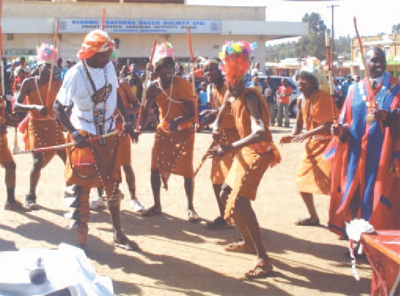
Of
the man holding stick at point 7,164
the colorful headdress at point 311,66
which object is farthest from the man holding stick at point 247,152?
the man holding stick at point 7,164

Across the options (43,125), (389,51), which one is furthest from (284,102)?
(389,51)

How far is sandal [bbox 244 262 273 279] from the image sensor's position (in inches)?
183

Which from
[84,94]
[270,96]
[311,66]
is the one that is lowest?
[270,96]

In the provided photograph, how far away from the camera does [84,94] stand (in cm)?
498

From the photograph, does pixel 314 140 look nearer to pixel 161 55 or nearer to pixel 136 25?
pixel 161 55

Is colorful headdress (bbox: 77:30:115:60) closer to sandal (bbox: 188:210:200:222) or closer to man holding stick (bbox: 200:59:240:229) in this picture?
man holding stick (bbox: 200:59:240:229)

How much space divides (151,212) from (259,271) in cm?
228

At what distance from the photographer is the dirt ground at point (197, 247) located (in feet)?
14.9

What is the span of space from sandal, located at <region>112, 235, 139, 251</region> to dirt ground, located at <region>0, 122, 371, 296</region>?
0.07 metres

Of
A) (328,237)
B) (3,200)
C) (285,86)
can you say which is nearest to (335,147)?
(328,237)

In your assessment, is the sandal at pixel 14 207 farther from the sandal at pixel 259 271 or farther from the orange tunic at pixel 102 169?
the sandal at pixel 259 271

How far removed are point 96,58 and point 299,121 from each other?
2494 millimetres

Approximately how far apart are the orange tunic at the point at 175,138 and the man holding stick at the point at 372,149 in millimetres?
1988

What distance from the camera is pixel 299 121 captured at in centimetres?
632
